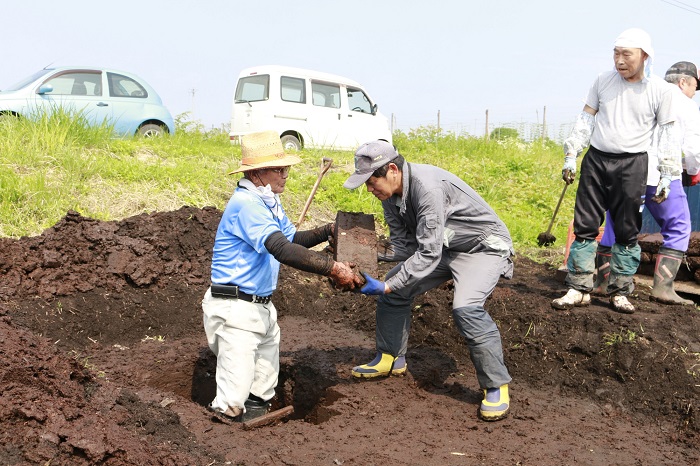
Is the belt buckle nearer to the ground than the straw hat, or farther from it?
nearer to the ground

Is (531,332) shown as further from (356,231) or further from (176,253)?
(176,253)

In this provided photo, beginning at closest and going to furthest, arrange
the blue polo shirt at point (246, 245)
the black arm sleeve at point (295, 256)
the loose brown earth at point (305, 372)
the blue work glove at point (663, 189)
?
the loose brown earth at point (305, 372) < the black arm sleeve at point (295, 256) < the blue polo shirt at point (246, 245) < the blue work glove at point (663, 189)

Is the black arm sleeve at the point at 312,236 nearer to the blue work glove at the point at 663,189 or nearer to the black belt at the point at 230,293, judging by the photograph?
the black belt at the point at 230,293

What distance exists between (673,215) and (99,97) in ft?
31.8

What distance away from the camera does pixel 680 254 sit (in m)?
5.78

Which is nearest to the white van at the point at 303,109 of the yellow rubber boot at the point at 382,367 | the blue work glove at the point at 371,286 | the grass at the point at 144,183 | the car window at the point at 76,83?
the grass at the point at 144,183

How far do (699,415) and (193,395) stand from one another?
3.47 m

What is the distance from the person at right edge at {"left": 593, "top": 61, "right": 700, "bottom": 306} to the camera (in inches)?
224

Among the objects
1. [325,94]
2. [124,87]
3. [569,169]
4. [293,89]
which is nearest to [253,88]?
[293,89]

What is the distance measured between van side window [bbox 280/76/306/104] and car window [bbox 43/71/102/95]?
12.0ft

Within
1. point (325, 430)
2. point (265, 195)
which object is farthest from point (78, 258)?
point (325, 430)

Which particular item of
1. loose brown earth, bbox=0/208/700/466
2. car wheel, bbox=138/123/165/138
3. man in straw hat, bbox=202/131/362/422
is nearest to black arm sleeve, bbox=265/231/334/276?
man in straw hat, bbox=202/131/362/422

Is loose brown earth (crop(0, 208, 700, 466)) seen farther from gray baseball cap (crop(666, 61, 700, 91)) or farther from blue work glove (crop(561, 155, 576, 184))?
gray baseball cap (crop(666, 61, 700, 91))

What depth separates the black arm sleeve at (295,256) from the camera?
4020 mm
